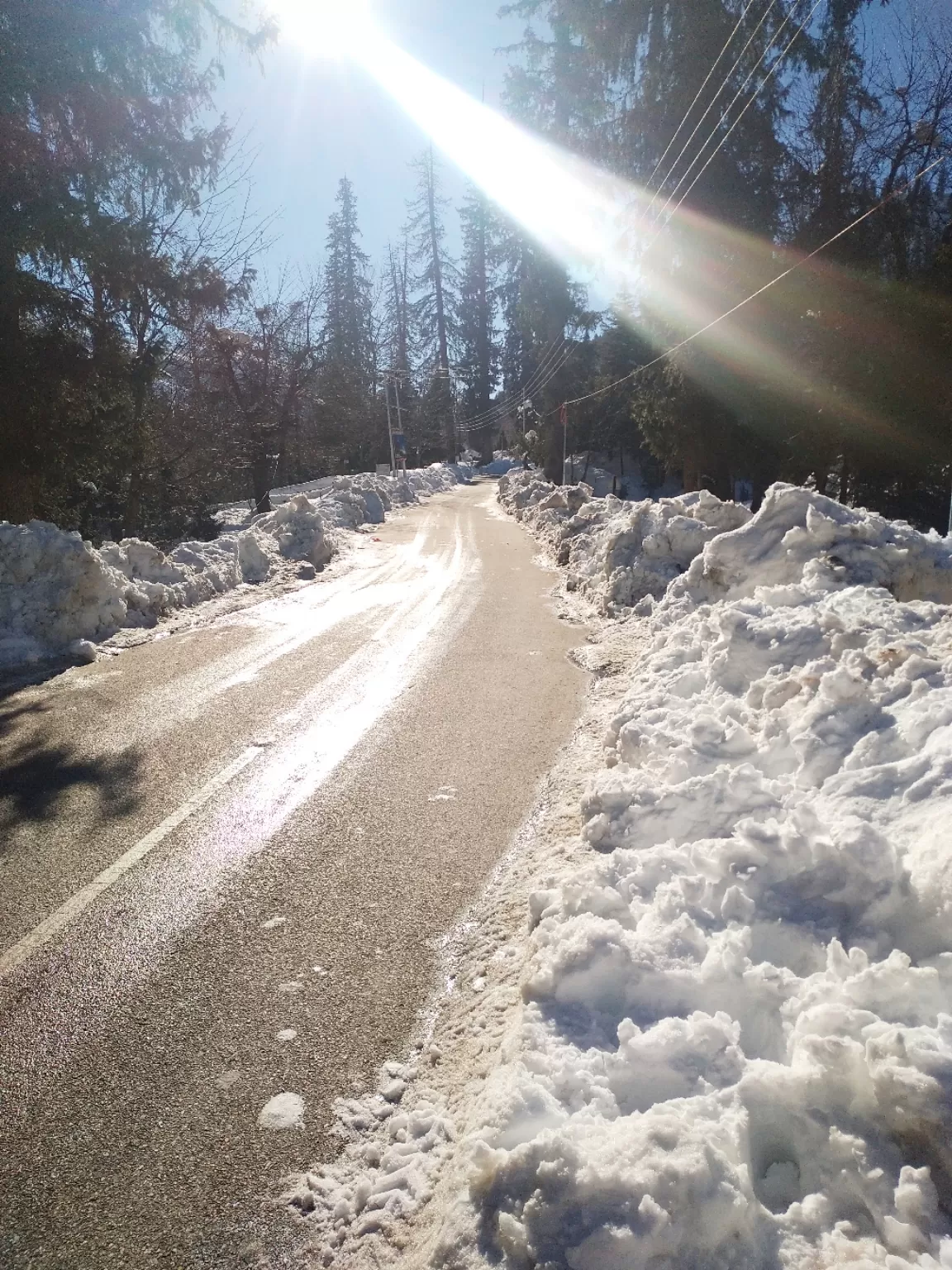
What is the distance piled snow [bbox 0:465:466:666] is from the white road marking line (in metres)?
4.14

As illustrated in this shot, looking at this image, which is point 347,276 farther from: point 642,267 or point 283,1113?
point 283,1113

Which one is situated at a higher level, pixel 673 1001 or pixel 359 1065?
pixel 673 1001

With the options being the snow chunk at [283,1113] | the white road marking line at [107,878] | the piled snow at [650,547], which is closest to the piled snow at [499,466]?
the piled snow at [650,547]

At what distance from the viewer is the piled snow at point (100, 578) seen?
27.5 feet

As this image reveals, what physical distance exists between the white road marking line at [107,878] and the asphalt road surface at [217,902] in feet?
0.05

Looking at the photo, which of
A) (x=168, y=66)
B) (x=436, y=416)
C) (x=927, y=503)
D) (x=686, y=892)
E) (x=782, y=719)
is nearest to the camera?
(x=686, y=892)

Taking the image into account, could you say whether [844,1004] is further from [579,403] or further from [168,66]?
[579,403]

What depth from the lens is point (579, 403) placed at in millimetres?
36594

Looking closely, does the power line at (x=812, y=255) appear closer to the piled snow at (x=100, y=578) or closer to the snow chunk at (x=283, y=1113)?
the snow chunk at (x=283, y=1113)

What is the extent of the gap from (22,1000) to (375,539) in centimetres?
1709

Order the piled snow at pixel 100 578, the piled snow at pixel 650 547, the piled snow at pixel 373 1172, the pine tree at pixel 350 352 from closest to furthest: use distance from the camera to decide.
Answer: the piled snow at pixel 373 1172
the piled snow at pixel 100 578
the piled snow at pixel 650 547
the pine tree at pixel 350 352

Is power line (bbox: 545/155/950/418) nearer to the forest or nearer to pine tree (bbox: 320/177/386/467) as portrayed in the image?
the forest

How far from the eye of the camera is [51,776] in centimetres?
517

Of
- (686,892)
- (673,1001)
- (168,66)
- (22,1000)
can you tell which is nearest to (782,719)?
(686,892)
